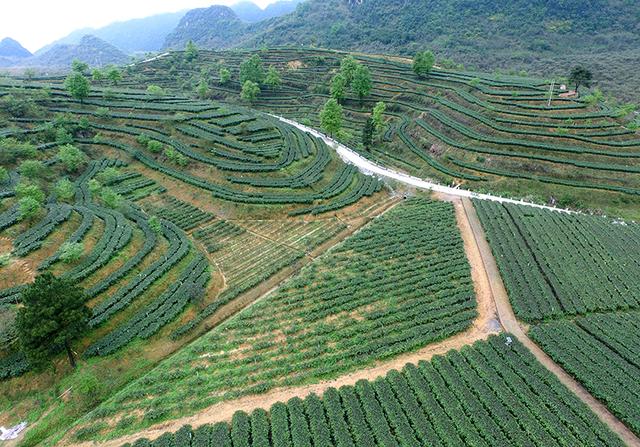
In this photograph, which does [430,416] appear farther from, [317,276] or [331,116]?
[331,116]


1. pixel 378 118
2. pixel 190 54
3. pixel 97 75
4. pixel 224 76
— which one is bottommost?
pixel 378 118

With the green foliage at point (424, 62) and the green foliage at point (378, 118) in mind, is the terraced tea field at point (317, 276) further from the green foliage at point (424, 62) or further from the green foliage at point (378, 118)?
the green foliage at point (424, 62)

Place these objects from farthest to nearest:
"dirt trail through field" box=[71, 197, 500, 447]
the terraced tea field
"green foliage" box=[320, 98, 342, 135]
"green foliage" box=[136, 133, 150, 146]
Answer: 1. "green foliage" box=[320, 98, 342, 135]
2. "green foliage" box=[136, 133, 150, 146]
3. the terraced tea field
4. "dirt trail through field" box=[71, 197, 500, 447]

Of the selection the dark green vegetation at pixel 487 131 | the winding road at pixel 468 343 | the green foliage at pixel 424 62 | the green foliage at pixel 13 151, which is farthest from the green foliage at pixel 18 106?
the green foliage at pixel 424 62

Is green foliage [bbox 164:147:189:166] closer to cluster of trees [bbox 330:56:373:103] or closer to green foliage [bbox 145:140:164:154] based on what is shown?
green foliage [bbox 145:140:164:154]

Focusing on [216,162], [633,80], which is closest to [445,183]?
[216,162]

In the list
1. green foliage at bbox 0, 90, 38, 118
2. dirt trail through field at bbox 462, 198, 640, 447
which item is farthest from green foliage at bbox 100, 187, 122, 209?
dirt trail through field at bbox 462, 198, 640, 447

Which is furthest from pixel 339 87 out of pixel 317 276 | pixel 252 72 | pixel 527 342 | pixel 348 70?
pixel 527 342
